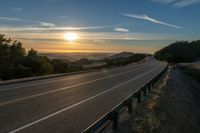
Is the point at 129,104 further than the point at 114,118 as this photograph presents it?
Yes

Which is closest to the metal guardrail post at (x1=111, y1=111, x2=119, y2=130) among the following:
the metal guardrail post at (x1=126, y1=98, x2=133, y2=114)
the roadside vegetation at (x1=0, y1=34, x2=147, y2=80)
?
the metal guardrail post at (x1=126, y1=98, x2=133, y2=114)

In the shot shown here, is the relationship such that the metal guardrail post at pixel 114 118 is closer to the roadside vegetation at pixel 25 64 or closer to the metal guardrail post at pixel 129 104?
the metal guardrail post at pixel 129 104

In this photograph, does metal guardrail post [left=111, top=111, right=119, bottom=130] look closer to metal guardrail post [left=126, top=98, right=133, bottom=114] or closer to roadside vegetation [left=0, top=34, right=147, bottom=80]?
metal guardrail post [left=126, top=98, right=133, bottom=114]

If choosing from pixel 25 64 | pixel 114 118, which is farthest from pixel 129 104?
pixel 25 64

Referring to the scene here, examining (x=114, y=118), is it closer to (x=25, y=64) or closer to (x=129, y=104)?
(x=129, y=104)

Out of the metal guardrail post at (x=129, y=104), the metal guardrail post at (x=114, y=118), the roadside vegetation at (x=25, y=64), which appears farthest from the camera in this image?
the roadside vegetation at (x=25, y=64)

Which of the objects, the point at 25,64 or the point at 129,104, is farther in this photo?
the point at 25,64

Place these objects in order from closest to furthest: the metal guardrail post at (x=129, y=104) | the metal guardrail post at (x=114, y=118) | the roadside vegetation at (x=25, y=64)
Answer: the metal guardrail post at (x=114, y=118) → the metal guardrail post at (x=129, y=104) → the roadside vegetation at (x=25, y=64)

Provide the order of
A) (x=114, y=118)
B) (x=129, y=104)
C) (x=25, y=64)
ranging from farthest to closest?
(x=25, y=64) < (x=129, y=104) < (x=114, y=118)

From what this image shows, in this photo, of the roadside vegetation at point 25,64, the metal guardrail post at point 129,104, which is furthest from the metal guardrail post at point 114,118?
the roadside vegetation at point 25,64

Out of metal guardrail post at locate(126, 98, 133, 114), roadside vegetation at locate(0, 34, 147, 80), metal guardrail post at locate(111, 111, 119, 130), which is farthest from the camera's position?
roadside vegetation at locate(0, 34, 147, 80)

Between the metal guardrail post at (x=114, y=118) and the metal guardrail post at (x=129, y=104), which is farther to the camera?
the metal guardrail post at (x=129, y=104)

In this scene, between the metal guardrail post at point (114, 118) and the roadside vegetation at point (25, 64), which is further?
the roadside vegetation at point (25, 64)

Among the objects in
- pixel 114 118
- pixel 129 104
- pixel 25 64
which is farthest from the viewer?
pixel 25 64
